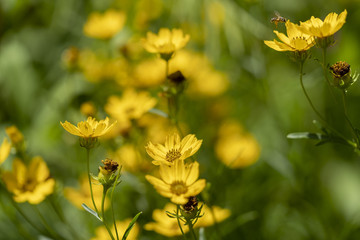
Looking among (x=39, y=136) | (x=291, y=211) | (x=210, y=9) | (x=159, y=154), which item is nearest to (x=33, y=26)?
(x=39, y=136)

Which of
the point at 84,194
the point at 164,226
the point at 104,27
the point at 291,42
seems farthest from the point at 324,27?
the point at 104,27

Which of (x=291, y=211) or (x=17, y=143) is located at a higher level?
(x=17, y=143)

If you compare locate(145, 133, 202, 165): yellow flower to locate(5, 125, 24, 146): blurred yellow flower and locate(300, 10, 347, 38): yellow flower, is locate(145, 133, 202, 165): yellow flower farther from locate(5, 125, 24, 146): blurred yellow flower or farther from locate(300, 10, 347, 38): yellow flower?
locate(5, 125, 24, 146): blurred yellow flower

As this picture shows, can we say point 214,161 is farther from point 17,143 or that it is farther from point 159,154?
point 159,154

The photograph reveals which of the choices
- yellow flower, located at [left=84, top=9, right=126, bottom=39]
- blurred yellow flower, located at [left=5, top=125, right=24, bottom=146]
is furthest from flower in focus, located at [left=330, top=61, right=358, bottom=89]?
yellow flower, located at [left=84, top=9, right=126, bottom=39]

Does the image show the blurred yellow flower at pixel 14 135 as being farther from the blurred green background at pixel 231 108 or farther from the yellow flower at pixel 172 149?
the yellow flower at pixel 172 149
